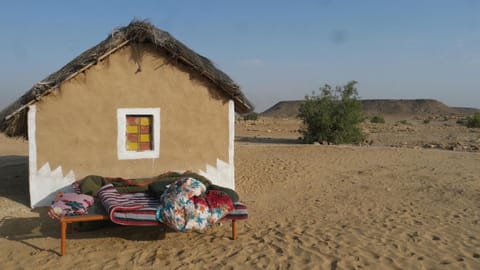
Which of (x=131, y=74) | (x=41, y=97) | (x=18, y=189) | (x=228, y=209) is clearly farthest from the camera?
(x=18, y=189)

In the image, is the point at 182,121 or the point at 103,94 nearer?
the point at 103,94

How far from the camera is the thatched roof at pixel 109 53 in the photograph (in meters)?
7.10

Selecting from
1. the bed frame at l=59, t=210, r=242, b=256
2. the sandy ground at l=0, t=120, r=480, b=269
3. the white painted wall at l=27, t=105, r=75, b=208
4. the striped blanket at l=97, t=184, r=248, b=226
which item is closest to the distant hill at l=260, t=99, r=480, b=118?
the sandy ground at l=0, t=120, r=480, b=269

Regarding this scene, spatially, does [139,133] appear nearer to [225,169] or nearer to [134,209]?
[225,169]

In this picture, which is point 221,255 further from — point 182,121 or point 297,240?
point 182,121

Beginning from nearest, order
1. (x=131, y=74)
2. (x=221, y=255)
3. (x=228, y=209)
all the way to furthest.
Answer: (x=221, y=255)
(x=228, y=209)
(x=131, y=74)

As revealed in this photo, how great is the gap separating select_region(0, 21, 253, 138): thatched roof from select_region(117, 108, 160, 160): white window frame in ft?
3.62

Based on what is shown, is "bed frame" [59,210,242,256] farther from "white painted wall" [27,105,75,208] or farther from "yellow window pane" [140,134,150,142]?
"yellow window pane" [140,134,150,142]

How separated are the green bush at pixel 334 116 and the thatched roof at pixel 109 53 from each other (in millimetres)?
12210

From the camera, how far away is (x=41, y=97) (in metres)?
7.20

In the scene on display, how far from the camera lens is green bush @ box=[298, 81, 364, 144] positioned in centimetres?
1980

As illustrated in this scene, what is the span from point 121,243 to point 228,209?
1.63 metres

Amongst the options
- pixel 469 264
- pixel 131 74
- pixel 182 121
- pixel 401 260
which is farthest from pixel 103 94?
pixel 469 264

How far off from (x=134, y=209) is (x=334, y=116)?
1567cm
